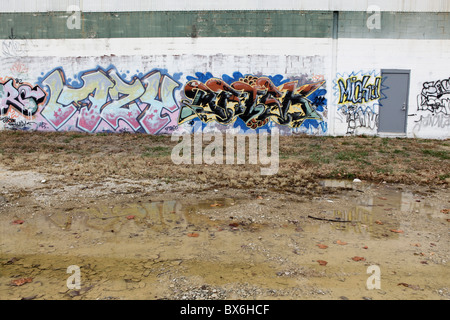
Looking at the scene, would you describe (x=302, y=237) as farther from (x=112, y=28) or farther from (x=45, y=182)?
(x=112, y=28)

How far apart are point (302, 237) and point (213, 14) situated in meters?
10.5

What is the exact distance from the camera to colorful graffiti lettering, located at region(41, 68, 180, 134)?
13.0m

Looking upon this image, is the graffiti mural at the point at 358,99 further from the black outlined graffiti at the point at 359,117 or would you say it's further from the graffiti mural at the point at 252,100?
the graffiti mural at the point at 252,100

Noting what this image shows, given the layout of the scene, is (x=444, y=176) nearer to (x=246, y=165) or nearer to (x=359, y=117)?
(x=246, y=165)

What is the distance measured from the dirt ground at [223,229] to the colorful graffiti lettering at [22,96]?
5984mm

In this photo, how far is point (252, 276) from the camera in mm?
3156

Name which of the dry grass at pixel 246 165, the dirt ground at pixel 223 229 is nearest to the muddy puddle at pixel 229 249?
the dirt ground at pixel 223 229

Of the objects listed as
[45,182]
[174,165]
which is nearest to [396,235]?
[174,165]

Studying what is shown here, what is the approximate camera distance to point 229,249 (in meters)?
3.72

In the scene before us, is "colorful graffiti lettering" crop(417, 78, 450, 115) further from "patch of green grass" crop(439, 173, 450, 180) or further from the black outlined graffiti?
"patch of green grass" crop(439, 173, 450, 180)

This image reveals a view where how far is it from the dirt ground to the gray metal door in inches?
184

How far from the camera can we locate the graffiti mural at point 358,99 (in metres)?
12.5

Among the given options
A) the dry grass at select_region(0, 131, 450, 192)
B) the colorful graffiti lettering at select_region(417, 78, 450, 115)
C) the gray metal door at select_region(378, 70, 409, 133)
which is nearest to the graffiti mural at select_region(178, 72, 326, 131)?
the dry grass at select_region(0, 131, 450, 192)

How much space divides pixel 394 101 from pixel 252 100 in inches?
208
